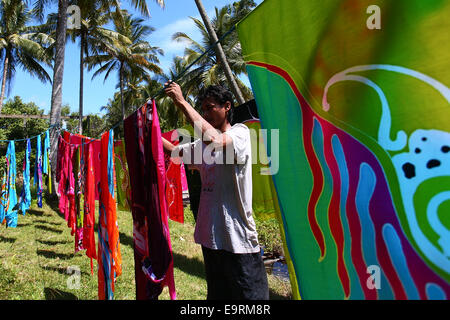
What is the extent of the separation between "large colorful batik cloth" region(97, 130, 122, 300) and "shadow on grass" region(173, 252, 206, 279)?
215 cm

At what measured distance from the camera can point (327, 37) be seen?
3.91 feet

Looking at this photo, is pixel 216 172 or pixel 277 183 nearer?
pixel 277 183

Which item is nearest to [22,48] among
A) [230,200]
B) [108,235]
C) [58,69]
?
[58,69]

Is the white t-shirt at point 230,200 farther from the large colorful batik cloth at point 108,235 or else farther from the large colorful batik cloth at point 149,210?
the large colorful batik cloth at point 108,235

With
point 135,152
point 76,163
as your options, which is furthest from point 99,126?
point 135,152

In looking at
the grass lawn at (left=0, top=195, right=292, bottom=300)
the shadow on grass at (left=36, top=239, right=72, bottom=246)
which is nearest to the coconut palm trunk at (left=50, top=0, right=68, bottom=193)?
the grass lawn at (left=0, top=195, right=292, bottom=300)

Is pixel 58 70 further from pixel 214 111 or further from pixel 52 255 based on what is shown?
pixel 214 111

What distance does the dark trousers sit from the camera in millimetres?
1580

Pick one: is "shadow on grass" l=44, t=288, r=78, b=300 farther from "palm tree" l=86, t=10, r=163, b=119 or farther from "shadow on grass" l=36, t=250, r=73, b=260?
"palm tree" l=86, t=10, r=163, b=119

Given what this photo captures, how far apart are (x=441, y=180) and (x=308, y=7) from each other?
2.76ft

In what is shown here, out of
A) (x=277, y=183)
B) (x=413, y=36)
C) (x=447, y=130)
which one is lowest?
(x=277, y=183)

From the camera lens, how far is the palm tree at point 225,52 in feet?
49.5

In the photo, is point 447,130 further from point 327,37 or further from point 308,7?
point 308,7

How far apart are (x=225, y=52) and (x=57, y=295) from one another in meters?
13.7
